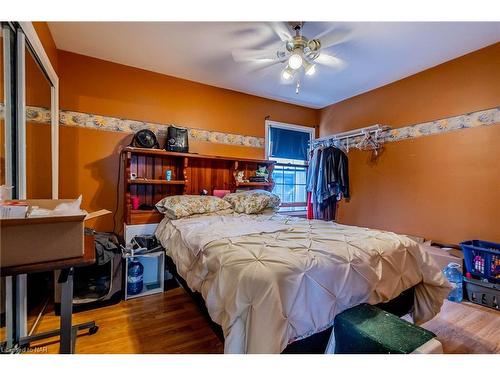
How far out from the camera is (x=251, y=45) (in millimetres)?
2504

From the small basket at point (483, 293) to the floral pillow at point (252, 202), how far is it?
2095mm

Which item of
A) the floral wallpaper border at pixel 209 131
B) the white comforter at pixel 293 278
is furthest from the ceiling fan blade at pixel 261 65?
the white comforter at pixel 293 278

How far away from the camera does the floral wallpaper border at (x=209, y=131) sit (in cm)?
246

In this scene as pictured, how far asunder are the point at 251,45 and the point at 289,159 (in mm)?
2157

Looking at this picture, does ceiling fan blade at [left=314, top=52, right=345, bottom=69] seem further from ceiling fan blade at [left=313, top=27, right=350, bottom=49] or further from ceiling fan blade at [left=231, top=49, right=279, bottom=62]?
ceiling fan blade at [left=231, top=49, right=279, bottom=62]

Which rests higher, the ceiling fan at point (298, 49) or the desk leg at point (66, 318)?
the ceiling fan at point (298, 49)

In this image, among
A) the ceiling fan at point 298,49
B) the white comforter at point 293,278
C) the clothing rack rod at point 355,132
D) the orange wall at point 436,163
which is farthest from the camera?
the clothing rack rod at point 355,132

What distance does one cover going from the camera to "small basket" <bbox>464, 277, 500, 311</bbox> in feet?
7.36

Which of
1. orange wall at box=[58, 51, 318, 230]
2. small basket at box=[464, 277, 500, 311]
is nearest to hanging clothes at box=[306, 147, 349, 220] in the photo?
orange wall at box=[58, 51, 318, 230]

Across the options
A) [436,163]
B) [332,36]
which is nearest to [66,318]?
[332,36]

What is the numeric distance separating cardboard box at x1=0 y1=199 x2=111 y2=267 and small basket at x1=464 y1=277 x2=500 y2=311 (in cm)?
323

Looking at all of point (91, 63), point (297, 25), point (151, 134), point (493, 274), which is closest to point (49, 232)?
point (151, 134)

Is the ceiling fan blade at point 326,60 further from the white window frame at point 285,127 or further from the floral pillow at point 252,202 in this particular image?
the floral pillow at point 252,202

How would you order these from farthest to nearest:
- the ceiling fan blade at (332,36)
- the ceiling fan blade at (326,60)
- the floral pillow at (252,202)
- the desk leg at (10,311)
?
the floral pillow at (252,202), the ceiling fan blade at (326,60), the ceiling fan blade at (332,36), the desk leg at (10,311)
